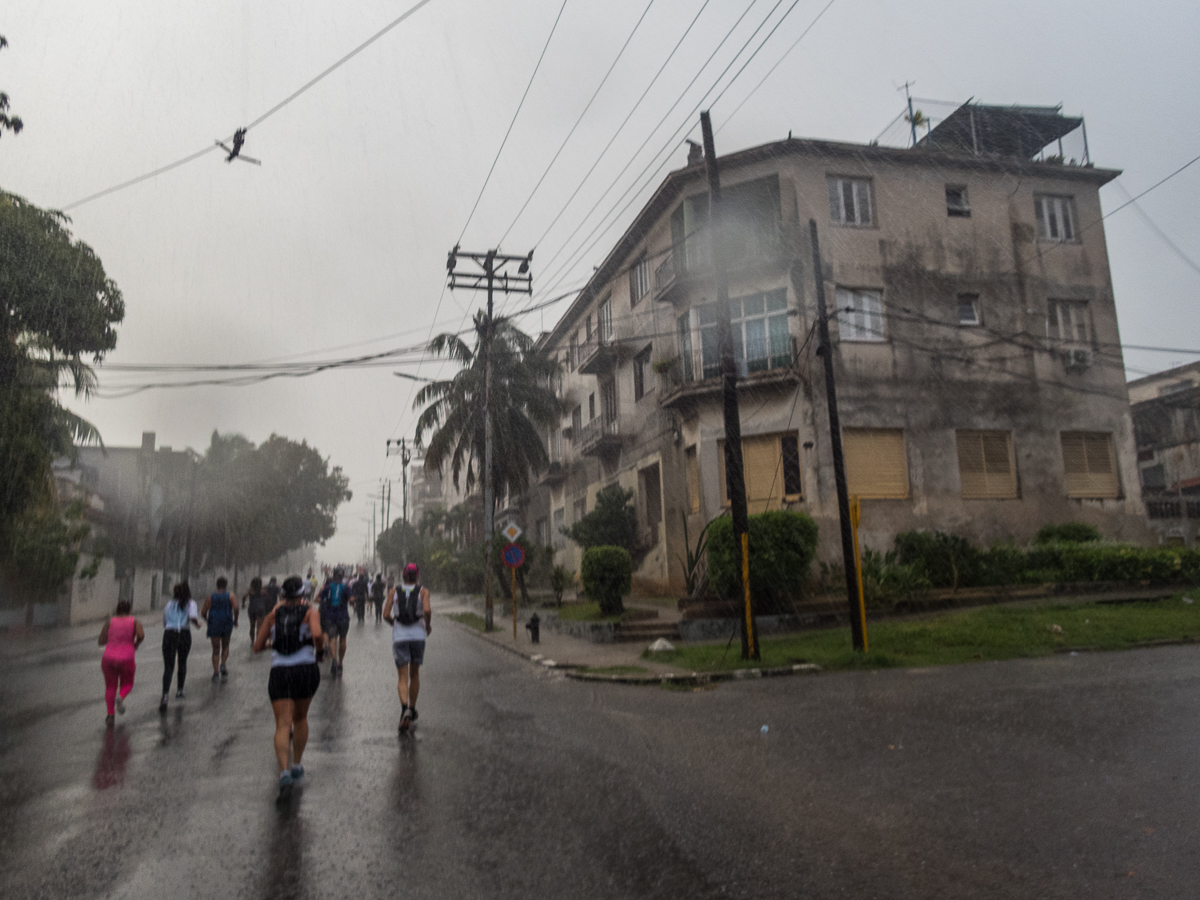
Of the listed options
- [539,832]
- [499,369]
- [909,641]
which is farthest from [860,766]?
[499,369]

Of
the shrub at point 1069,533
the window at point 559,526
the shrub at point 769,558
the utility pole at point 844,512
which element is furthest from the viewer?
the window at point 559,526

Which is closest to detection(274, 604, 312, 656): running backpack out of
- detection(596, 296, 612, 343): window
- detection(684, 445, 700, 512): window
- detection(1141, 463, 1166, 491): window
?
detection(684, 445, 700, 512): window

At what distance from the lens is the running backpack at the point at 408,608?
9.41m

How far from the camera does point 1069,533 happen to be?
2281cm

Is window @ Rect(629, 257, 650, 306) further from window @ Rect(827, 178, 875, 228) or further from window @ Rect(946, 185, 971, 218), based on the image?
window @ Rect(946, 185, 971, 218)

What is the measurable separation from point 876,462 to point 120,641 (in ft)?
59.7

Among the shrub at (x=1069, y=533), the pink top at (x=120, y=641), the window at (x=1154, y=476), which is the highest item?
the window at (x=1154, y=476)

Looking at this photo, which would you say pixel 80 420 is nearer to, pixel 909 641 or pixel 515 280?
pixel 515 280

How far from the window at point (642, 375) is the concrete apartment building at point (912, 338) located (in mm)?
2243

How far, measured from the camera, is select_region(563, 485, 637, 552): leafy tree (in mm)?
28359

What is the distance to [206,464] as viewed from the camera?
57.6 m

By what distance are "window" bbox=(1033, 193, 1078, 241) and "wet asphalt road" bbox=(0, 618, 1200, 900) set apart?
59.0 feet

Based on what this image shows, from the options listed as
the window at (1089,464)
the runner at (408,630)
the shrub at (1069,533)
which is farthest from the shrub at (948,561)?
the runner at (408,630)

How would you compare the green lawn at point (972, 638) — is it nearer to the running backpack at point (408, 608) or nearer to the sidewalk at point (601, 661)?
the sidewalk at point (601, 661)
